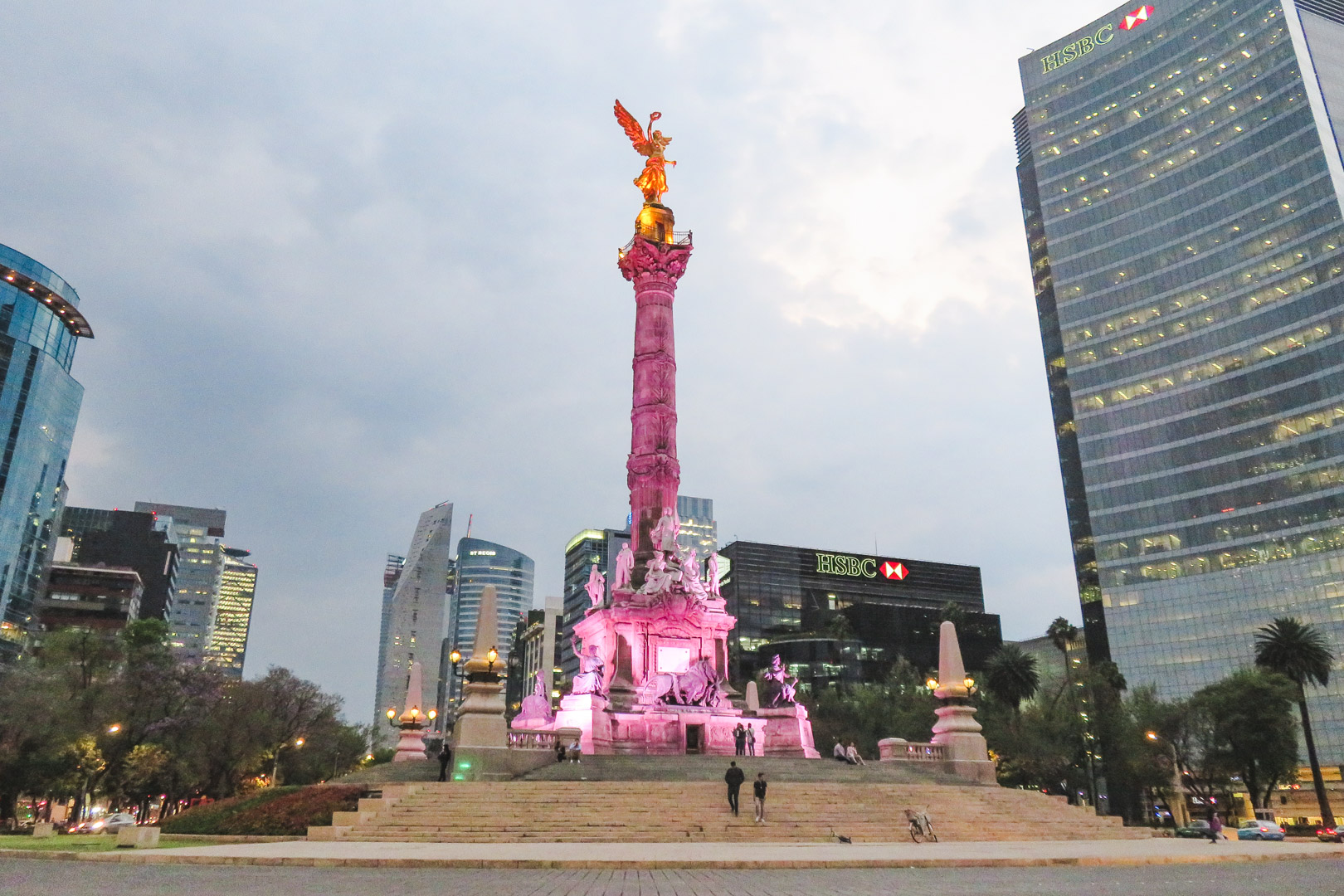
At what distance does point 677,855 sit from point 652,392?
32.5 metres

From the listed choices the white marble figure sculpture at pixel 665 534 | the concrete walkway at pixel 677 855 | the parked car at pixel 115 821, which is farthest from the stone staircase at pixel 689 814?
the parked car at pixel 115 821

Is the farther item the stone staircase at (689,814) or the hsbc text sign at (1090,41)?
the hsbc text sign at (1090,41)

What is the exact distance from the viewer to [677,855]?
1564 cm

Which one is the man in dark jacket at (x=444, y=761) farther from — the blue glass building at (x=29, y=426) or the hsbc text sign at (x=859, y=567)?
the hsbc text sign at (x=859, y=567)

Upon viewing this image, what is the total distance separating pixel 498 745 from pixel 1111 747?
50.6 meters

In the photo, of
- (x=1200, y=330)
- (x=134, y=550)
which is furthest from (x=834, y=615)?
(x=134, y=550)

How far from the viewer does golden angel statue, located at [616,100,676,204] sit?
52281 millimetres

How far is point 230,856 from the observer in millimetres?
15555

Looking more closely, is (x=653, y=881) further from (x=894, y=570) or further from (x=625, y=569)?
(x=894, y=570)

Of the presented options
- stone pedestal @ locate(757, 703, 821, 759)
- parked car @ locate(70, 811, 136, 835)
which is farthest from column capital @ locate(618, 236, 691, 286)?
parked car @ locate(70, 811, 136, 835)

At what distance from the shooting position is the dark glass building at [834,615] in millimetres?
107000

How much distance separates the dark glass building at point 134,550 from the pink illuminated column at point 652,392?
380 ft

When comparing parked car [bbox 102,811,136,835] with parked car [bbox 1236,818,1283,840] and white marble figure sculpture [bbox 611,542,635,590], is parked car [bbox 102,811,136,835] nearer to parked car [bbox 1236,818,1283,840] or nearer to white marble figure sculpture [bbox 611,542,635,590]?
white marble figure sculpture [bbox 611,542,635,590]

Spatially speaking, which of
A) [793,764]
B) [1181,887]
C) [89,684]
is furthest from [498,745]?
[89,684]
